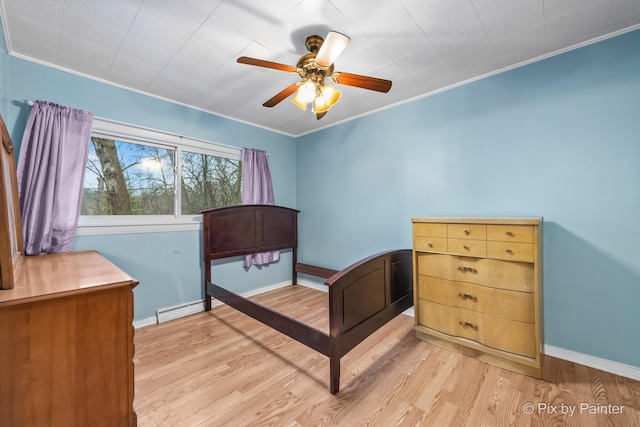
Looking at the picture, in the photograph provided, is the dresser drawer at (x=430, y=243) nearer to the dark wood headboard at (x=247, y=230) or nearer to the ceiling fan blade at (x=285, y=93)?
the ceiling fan blade at (x=285, y=93)

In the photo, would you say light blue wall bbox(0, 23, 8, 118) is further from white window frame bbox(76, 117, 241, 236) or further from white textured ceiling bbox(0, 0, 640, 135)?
white window frame bbox(76, 117, 241, 236)

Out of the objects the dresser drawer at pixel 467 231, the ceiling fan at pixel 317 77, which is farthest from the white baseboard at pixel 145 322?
the dresser drawer at pixel 467 231

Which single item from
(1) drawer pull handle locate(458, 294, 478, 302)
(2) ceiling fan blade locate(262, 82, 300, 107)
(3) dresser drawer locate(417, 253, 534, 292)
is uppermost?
(2) ceiling fan blade locate(262, 82, 300, 107)

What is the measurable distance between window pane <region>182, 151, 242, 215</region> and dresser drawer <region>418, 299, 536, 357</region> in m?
2.73

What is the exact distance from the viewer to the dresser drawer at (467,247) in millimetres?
1945

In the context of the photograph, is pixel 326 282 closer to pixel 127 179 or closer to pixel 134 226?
pixel 134 226

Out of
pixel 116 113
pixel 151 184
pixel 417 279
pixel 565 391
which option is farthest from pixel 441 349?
pixel 116 113

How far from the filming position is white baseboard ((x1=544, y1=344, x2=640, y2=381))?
5.75ft

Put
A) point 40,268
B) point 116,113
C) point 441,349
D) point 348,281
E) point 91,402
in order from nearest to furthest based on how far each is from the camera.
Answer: point 91,402, point 40,268, point 348,281, point 441,349, point 116,113

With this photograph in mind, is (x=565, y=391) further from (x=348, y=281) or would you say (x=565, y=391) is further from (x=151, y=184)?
(x=151, y=184)

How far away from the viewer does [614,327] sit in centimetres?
182

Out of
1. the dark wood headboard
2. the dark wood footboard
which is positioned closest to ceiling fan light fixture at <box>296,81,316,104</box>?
the dark wood footboard

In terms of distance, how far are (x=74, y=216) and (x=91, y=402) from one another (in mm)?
1740

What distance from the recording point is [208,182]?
130 inches
